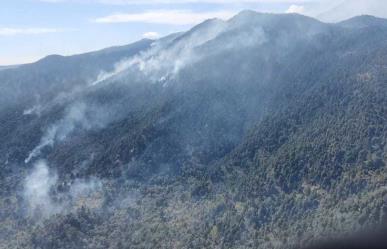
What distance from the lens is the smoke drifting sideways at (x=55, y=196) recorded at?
534ft

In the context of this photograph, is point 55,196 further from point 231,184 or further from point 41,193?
point 231,184

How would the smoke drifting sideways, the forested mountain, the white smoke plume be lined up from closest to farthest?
the forested mountain
the smoke drifting sideways
the white smoke plume

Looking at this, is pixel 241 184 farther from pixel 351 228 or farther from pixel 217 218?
pixel 351 228

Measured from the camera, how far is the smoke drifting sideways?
534 feet

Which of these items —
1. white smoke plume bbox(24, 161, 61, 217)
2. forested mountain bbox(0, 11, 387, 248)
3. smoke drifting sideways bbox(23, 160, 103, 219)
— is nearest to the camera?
forested mountain bbox(0, 11, 387, 248)

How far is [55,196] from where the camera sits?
17388 centimetres

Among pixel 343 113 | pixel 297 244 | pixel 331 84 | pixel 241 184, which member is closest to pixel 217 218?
pixel 241 184

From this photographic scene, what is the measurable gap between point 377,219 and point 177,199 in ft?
222

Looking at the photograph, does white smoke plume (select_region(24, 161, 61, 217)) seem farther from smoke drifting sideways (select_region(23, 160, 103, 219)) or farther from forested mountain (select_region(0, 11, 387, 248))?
forested mountain (select_region(0, 11, 387, 248))

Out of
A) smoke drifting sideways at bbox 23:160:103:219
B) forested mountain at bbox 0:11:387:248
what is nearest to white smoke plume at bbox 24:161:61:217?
smoke drifting sideways at bbox 23:160:103:219

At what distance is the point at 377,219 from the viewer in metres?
106

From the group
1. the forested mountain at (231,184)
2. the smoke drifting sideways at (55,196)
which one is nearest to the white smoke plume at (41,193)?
the smoke drifting sideways at (55,196)

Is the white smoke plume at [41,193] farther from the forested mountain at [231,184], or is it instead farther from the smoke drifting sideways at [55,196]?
the forested mountain at [231,184]

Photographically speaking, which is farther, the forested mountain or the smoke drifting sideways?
the smoke drifting sideways
